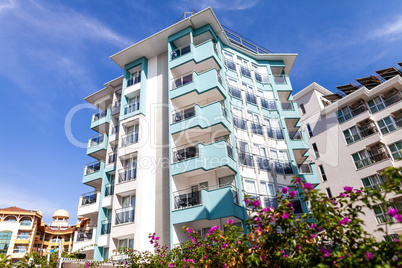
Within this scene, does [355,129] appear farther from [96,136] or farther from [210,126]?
[96,136]

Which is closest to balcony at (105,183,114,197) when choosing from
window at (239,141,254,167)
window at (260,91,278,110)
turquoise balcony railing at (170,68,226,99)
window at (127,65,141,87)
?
turquoise balcony railing at (170,68,226,99)

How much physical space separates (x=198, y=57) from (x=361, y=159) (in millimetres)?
22328

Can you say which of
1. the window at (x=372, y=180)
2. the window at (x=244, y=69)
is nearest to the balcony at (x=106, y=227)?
the window at (x=244, y=69)

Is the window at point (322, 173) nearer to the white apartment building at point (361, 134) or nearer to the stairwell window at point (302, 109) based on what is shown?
the white apartment building at point (361, 134)

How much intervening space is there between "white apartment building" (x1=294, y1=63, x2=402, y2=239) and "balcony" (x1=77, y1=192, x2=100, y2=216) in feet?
87.0

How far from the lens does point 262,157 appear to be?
23.0m

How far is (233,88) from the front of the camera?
25.5 metres

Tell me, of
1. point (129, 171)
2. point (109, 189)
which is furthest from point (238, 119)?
point (109, 189)

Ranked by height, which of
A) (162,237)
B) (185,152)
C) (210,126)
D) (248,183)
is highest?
(210,126)

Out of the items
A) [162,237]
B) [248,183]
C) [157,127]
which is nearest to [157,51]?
[157,127]

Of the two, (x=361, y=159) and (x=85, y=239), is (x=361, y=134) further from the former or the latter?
(x=85, y=239)

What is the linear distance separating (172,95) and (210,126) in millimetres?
4603

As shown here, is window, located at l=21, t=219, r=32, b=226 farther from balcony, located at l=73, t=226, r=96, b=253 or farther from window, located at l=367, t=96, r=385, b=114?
window, located at l=367, t=96, r=385, b=114

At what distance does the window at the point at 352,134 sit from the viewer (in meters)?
33.3
